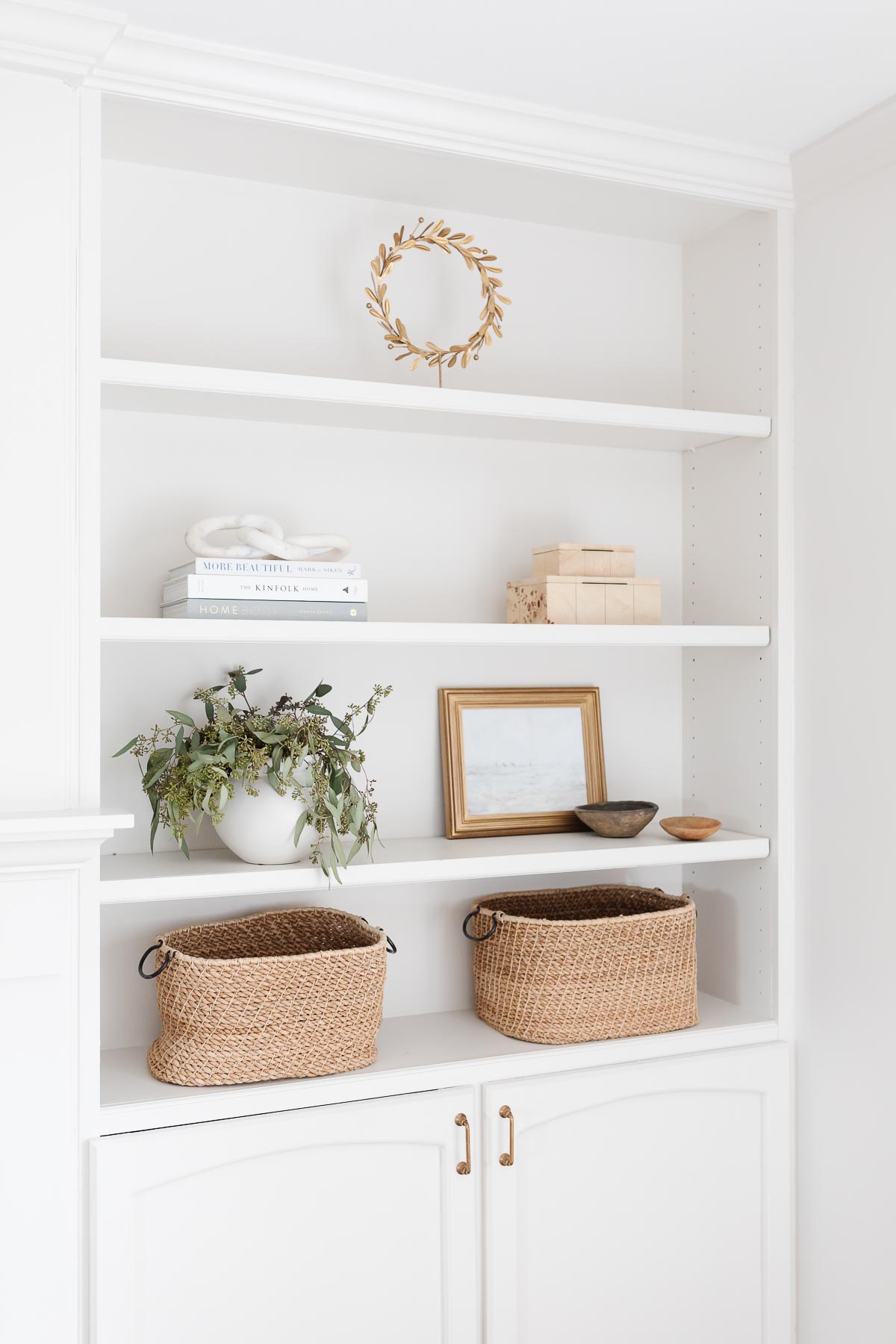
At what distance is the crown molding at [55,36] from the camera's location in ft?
5.15

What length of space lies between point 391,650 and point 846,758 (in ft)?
2.75

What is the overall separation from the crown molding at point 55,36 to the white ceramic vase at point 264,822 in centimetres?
107

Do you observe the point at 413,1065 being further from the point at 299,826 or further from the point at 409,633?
the point at 409,633

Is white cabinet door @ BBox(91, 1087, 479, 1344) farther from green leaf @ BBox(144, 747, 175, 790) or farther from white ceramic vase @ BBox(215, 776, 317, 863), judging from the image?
green leaf @ BBox(144, 747, 175, 790)

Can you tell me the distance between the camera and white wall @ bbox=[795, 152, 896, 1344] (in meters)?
1.96

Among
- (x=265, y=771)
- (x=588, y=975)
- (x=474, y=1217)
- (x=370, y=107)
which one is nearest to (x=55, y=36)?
(x=370, y=107)

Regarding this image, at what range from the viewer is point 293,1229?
1.77m

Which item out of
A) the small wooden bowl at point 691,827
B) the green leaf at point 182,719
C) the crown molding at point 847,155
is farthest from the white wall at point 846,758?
the green leaf at point 182,719

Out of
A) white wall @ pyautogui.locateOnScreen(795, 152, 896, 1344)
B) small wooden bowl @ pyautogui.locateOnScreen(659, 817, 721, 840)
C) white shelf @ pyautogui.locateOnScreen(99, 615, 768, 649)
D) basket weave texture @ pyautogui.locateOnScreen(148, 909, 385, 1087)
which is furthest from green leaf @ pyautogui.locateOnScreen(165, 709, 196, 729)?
white wall @ pyautogui.locateOnScreen(795, 152, 896, 1344)

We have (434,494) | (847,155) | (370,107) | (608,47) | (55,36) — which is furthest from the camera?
(434,494)

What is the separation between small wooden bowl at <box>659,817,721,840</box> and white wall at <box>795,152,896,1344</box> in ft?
0.54

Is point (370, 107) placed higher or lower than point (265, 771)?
higher

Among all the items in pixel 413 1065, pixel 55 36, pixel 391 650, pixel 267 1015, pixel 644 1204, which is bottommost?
pixel 644 1204

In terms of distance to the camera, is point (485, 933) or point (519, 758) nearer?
point (485, 933)
